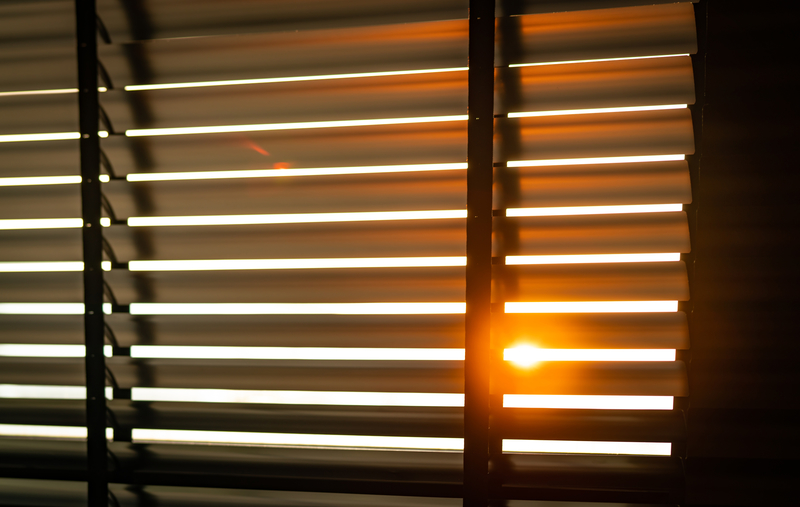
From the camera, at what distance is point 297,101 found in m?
1.77

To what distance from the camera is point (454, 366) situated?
66.6 inches

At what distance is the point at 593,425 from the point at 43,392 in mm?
2631

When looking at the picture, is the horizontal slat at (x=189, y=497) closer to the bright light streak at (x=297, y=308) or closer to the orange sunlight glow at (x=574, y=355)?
the orange sunlight glow at (x=574, y=355)

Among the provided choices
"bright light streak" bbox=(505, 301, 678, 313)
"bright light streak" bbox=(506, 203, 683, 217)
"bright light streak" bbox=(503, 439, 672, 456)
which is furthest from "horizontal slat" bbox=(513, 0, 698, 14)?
"bright light streak" bbox=(503, 439, 672, 456)

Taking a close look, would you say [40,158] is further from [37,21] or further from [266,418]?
[266,418]

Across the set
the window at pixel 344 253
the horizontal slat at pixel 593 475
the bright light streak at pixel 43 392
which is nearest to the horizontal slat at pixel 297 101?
the window at pixel 344 253

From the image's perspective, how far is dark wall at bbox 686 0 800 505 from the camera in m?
1.58


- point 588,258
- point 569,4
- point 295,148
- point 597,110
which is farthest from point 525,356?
point 569,4

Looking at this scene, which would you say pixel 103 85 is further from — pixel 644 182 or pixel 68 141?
pixel 644 182

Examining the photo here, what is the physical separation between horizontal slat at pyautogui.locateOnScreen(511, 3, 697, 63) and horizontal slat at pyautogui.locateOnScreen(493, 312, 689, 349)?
110 cm

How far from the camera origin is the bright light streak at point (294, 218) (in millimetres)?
1713

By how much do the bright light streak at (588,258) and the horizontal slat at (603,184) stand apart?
0.22 m

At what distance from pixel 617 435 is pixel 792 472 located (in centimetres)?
76

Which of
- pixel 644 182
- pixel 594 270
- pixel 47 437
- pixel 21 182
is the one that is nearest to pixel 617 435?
pixel 594 270
